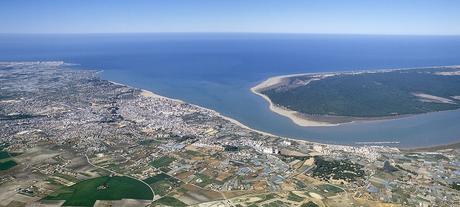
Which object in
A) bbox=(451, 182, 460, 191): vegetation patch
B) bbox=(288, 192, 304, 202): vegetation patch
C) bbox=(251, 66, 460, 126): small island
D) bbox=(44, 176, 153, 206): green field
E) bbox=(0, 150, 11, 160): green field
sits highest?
bbox=(251, 66, 460, 126): small island

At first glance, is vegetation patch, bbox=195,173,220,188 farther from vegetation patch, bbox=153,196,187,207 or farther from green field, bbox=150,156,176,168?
green field, bbox=150,156,176,168

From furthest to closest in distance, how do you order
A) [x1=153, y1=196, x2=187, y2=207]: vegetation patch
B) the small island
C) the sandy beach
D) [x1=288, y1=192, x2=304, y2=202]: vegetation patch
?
the small island → the sandy beach → [x1=288, y1=192, x2=304, y2=202]: vegetation patch → [x1=153, y1=196, x2=187, y2=207]: vegetation patch

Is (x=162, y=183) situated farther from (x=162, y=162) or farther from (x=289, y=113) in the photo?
(x=289, y=113)

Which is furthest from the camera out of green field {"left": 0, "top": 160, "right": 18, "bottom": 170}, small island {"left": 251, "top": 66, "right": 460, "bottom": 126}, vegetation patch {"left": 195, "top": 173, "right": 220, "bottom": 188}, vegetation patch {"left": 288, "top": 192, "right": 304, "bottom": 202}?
small island {"left": 251, "top": 66, "right": 460, "bottom": 126}

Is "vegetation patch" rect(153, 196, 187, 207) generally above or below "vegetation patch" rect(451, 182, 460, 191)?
below

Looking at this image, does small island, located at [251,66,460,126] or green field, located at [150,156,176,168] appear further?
small island, located at [251,66,460,126]

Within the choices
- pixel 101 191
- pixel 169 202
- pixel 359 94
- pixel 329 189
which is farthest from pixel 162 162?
pixel 359 94

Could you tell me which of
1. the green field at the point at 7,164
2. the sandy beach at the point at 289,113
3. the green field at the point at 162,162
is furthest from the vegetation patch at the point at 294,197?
the green field at the point at 7,164

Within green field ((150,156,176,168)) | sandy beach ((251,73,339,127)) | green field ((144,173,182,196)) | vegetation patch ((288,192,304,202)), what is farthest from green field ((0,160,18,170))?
sandy beach ((251,73,339,127))
